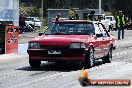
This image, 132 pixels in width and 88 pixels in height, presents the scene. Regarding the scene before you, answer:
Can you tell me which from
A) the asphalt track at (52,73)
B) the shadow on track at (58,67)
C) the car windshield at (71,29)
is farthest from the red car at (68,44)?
the asphalt track at (52,73)

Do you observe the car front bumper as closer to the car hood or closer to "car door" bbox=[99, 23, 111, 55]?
the car hood

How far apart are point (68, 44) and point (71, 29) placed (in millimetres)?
1513

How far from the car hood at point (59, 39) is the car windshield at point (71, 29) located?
53 cm

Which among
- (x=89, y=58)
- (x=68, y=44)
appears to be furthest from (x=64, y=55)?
(x=89, y=58)

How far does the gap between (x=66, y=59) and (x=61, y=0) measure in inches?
2514

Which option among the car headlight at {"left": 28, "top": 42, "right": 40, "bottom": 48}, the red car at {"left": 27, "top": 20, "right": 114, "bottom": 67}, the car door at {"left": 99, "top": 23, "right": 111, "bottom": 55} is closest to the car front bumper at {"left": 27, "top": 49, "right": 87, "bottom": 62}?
the red car at {"left": 27, "top": 20, "right": 114, "bottom": 67}

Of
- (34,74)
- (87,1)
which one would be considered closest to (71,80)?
(34,74)

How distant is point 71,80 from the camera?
1251 centimetres

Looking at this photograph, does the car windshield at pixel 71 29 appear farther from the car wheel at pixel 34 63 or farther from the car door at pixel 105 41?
the car wheel at pixel 34 63

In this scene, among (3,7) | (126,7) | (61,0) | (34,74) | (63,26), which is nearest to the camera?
(34,74)

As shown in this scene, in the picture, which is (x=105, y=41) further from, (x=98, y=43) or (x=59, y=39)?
(x=59, y=39)

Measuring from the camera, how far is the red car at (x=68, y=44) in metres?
14.7

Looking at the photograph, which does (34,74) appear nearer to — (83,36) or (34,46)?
(34,46)

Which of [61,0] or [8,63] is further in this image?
[61,0]
